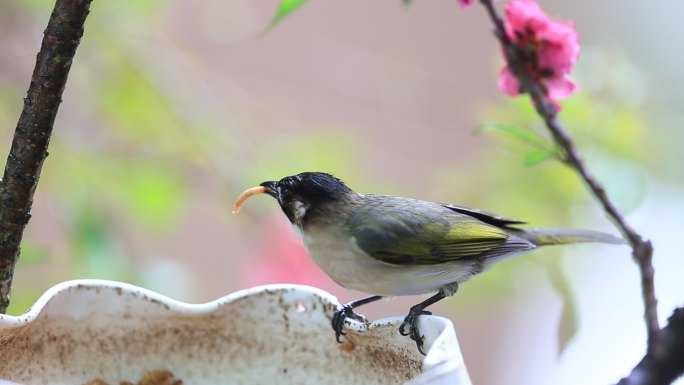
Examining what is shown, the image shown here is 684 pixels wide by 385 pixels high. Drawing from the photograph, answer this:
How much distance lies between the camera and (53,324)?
50.6 inches

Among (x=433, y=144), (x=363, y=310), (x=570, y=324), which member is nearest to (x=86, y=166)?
(x=570, y=324)

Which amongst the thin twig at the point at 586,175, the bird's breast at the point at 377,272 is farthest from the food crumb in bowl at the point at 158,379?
the thin twig at the point at 586,175

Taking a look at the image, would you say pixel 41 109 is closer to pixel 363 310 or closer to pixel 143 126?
pixel 143 126

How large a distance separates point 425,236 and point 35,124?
2.38 ft

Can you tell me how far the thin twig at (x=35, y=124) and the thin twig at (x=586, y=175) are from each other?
0.53 m

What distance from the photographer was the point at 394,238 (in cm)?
163

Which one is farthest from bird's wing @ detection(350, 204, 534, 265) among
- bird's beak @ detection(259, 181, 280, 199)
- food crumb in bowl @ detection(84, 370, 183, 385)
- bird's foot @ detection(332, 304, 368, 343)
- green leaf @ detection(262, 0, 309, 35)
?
green leaf @ detection(262, 0, 309, 35)

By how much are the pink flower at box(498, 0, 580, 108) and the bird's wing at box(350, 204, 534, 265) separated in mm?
481

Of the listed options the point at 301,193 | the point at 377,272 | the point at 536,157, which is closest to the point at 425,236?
the point at 377,272

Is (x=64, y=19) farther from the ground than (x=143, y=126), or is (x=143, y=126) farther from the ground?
(x=143, y=126)

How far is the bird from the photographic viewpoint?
5.24ft

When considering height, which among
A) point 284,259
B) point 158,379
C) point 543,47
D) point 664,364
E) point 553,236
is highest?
point 284,259

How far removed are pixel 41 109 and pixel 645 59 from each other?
408 cm

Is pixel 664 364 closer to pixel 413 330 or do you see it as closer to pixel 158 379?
pixel 413 330
